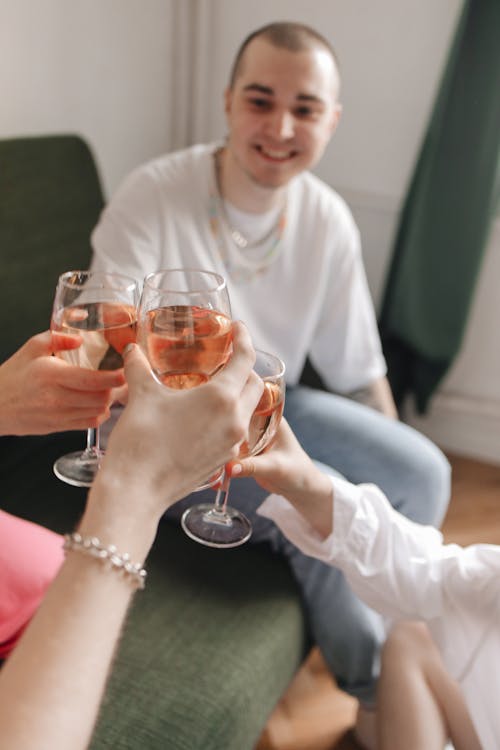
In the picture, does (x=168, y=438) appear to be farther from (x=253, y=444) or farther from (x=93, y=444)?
(x=93, y=444)

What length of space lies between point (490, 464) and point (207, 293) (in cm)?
218

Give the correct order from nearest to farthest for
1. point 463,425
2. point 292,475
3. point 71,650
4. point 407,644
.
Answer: point 71,650 → point 292,475 → point 407,644 → point 463,425

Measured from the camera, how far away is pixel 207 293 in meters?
0.70

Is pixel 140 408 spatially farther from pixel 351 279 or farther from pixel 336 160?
pixel 336 160

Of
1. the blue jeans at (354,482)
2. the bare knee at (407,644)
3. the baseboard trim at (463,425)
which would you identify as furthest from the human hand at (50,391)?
the baseboard trim at (463,425)

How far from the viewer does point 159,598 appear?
1173 millimetres

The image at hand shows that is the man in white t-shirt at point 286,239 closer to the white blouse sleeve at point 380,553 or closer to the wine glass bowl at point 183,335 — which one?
the white blouse sleeve at point 380,553

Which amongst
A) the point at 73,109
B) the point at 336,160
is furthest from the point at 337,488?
the point at 336,160

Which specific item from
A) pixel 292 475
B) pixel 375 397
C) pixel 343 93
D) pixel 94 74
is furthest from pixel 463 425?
pixel 292 475

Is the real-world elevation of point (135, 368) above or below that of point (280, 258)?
above

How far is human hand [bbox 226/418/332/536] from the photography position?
2.79 feet

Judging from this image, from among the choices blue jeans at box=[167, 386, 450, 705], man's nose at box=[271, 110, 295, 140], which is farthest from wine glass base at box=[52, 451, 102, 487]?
man's nose at box=[271, 110, 295, 140]

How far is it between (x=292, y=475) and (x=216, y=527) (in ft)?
0.42

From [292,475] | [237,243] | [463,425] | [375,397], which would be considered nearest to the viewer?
[292,475]
